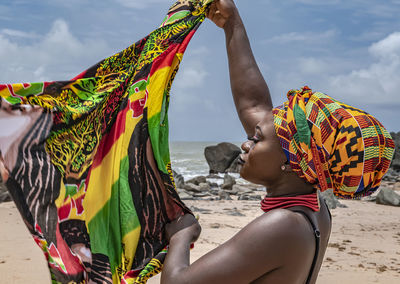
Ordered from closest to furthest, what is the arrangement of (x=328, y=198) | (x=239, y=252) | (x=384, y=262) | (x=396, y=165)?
(x=239, y=252) → (x=384, y=262) → (x=328, y=198) → (x=396, y=165)

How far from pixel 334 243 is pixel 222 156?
1568 cm

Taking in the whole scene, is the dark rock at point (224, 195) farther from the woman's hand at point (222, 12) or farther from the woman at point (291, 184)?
the woman at point (291, 184)

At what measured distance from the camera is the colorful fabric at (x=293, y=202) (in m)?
1.83

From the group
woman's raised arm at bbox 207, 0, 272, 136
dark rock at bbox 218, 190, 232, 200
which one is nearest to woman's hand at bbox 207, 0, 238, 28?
woman's raised arm at bbox 207, 0, 272, 136

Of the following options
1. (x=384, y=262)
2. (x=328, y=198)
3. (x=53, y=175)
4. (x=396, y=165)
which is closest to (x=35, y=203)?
(x=53, y=175)

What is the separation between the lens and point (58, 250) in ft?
6.40

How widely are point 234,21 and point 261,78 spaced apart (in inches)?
12.9

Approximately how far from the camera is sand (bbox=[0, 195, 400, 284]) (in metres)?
4.68

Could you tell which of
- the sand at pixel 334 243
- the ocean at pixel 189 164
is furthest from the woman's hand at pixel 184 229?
the ocean at pixel 189 164

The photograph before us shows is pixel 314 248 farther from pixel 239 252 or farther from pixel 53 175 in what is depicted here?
pixel 53 175

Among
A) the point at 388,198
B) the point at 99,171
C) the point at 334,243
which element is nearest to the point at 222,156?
the point at 388,198

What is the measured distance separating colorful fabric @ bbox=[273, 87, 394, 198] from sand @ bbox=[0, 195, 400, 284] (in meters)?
3.16

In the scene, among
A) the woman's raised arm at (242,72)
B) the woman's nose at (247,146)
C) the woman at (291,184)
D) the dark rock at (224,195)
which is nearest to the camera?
the woman at (291,184)

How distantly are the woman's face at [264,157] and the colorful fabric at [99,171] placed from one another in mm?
363
